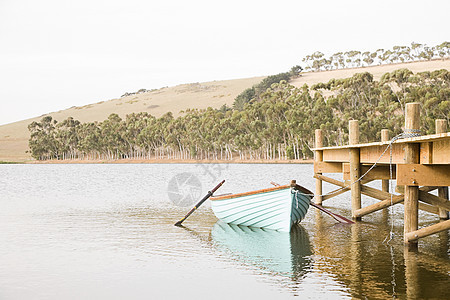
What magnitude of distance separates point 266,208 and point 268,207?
0.12m

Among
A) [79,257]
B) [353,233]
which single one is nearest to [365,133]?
[353,233]

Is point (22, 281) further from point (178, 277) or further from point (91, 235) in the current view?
point (91, 235)

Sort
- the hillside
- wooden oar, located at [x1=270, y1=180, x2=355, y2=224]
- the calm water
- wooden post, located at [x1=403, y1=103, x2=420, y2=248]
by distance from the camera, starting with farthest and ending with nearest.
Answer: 1. the hillside
2. wooden oar, located at [x1=270, y1=180, x2=355, y2=224]
3. wooden post, located at [x1=403, y1=103, x2=420, y2=248]
4. the calm water

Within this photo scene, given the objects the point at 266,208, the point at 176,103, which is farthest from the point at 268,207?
the point at 176,103

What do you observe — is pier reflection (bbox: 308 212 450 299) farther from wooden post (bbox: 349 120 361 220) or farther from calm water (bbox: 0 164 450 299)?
wooden post (bbox: 349 120 361 220)

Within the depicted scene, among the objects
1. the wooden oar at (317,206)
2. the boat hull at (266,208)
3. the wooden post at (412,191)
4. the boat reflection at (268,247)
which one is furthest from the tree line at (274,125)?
the wooden post at (412,191)

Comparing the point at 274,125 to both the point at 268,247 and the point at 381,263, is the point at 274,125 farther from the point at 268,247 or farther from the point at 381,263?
the point at 381,263

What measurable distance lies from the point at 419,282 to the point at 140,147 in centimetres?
11228

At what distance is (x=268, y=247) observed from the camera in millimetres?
14258

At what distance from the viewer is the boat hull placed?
51.2ft

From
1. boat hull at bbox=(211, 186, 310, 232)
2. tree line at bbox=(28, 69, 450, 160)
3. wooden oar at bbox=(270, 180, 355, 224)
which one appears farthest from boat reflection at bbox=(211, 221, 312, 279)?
tree line at bbox=(28, 69, 450, 160)

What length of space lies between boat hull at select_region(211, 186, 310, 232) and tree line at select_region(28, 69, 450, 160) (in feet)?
171

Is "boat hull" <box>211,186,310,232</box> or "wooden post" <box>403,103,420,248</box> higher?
"wooden post" <box>403,103,420,248</box>

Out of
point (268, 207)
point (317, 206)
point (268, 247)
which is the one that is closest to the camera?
point (268, 247)
